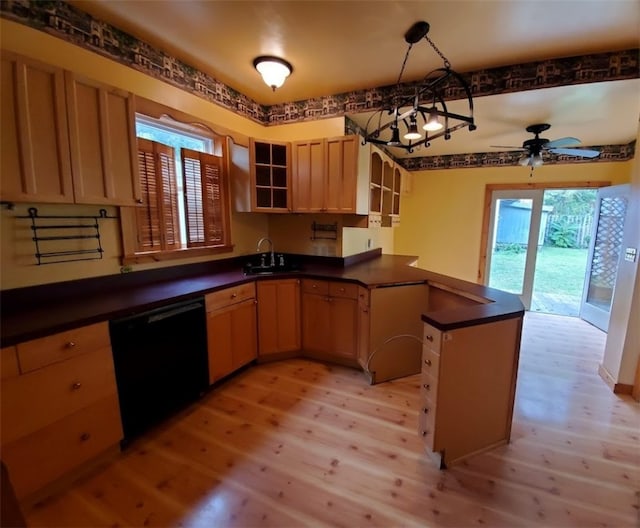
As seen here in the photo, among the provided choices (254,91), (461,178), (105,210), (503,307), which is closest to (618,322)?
(503,307)

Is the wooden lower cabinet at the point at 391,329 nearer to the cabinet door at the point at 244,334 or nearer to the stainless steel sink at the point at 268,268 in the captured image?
the stainless steel sink at the point at 268,268

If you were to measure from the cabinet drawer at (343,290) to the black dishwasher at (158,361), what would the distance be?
1.15 m

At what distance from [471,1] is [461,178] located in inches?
148

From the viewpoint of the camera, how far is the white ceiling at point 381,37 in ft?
5.86

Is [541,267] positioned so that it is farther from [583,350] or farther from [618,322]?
[618,322]

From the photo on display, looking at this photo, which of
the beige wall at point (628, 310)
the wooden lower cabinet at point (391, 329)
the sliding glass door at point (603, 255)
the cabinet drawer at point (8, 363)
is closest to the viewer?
the cabinet drawer at point (8, 363)

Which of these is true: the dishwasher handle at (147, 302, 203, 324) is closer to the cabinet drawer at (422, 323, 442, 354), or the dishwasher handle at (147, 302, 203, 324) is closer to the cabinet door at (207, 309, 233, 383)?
the cabinet door at (207, 309, 233, 383)

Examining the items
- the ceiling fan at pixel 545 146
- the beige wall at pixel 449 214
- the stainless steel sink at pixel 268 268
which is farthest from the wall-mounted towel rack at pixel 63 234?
the beige wall at pixel 449 214

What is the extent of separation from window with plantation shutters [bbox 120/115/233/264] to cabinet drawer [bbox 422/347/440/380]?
2.19 meters

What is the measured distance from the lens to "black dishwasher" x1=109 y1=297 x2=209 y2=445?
1.78 metres

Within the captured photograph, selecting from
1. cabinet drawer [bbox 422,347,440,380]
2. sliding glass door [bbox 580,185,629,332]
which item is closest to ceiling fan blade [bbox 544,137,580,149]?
sliding glass door [bbox 580,185,629,332]

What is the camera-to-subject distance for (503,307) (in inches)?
71.5

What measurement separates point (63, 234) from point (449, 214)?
5.28m

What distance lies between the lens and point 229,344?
254cm
